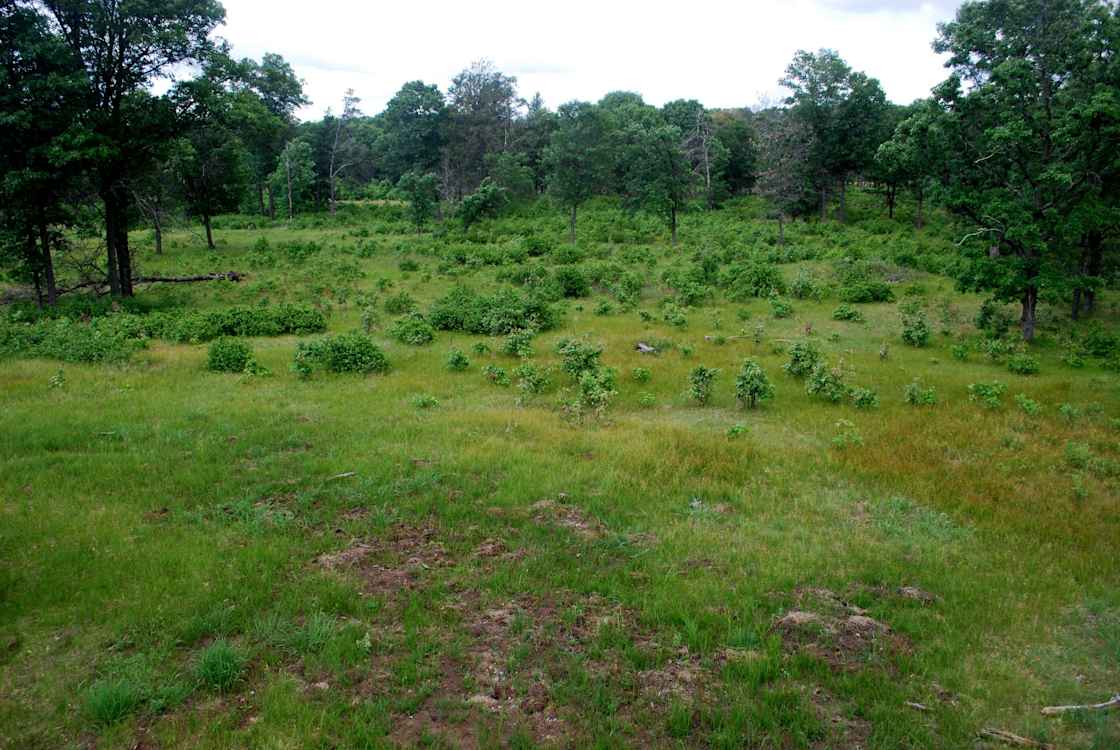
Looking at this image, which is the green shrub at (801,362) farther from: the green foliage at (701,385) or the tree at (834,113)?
the tree at (834,113)

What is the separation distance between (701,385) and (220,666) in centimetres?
1176

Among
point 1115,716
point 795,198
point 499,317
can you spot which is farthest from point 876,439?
point 795,198

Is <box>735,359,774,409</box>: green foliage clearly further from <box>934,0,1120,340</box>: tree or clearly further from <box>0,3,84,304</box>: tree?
<box>0,3,84,304</box>: tree

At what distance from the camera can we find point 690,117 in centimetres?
7256

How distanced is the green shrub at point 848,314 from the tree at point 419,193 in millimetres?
29455

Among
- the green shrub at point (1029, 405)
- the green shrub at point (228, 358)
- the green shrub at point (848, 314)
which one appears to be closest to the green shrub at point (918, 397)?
the green shrub at point (1029, 405)

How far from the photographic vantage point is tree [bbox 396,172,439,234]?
45188 mm

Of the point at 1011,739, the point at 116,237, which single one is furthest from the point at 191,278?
the point at 1011,739

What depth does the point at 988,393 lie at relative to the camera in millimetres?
15578

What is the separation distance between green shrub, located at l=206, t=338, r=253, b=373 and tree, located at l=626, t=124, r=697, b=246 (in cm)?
2745

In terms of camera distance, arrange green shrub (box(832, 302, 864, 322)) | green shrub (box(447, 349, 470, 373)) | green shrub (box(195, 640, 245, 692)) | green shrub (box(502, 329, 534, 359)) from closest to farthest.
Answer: green shrub (box(195, 640, 245, 692)), green shrub (box(447, 349, 470, 373)), green shrub (box(502, 329, 534, 359)), green shrub (box(832, 302, 864, 322))

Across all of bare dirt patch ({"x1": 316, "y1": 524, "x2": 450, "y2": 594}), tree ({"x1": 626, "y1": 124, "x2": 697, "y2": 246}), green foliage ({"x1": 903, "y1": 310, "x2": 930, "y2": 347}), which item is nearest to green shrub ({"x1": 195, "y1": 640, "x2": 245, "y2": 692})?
bare dirt patch ({"x1": 316, "y1": 524, "x2": 450, "y2": 594})

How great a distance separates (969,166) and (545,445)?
17.9 meters

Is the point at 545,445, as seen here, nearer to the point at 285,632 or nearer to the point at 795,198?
the point at 285,632
